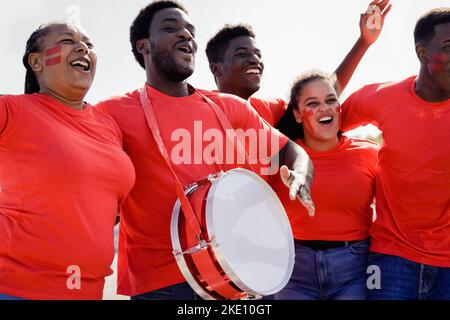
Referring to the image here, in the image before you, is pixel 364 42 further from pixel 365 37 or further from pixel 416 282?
pixel 416 282

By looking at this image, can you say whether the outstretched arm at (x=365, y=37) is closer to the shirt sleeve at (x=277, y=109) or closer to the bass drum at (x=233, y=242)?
the shirt sleeve at (x=277, y=109)

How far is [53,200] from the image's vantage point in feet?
9.70

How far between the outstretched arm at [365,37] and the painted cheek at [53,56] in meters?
2.25

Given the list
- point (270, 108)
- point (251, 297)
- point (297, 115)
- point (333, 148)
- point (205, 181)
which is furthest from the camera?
point (270, 108)

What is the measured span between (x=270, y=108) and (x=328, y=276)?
1.43 metres

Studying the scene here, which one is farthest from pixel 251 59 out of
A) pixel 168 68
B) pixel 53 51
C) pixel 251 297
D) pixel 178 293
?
pixel 251 297

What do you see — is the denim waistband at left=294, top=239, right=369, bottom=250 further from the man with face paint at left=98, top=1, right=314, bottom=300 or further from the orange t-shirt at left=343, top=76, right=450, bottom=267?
the man with face paint at left=98, top=1, right=314, bottom=300

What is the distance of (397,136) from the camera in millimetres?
3988

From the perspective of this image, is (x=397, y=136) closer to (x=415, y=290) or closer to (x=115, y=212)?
(x=415, y=290)

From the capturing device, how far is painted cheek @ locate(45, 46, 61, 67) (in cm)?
341

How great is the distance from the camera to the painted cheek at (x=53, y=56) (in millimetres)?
3412

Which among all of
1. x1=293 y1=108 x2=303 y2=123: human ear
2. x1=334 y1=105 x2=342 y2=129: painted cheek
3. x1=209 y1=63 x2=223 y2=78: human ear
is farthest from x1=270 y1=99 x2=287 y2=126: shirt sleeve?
Answer: x1=209 y1=63 x2=223 y2=78: human ear

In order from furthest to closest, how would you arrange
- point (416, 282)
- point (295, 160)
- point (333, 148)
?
1. point (333, 148)
2. point (416, 282)
3. point (295, 160)

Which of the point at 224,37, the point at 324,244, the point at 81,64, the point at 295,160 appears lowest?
the point at 324,244
